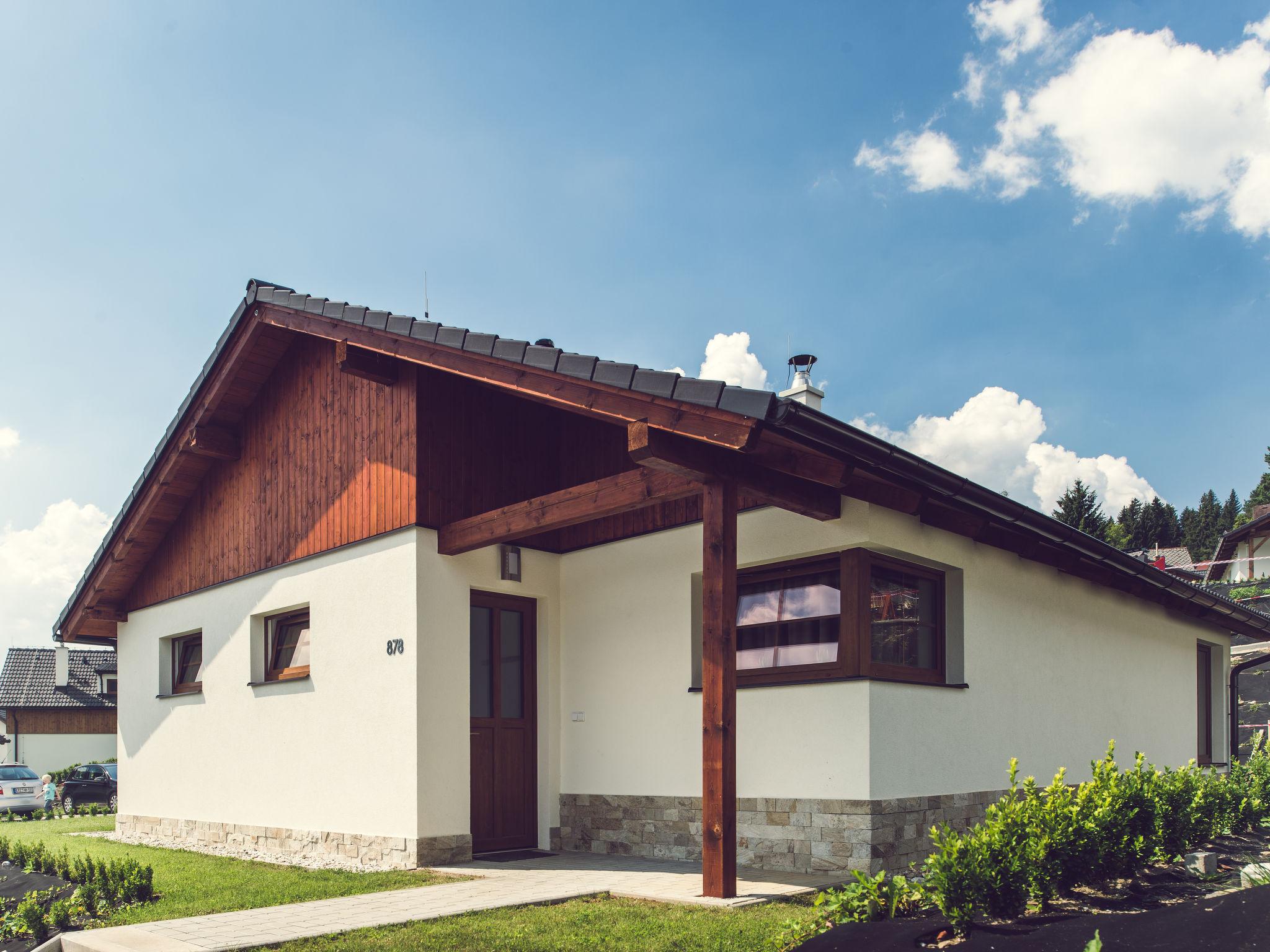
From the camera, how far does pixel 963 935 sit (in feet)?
15.6

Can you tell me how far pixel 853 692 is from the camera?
7.49 metres

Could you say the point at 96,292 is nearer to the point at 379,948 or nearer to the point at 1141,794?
the point at 379,948

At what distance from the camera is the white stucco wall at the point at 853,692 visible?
25.2 feet

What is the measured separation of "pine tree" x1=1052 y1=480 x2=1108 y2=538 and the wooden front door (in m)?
45.8

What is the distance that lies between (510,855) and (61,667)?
31.4 meters

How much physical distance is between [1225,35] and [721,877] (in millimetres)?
8477

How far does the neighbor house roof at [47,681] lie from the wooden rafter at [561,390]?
2940cm

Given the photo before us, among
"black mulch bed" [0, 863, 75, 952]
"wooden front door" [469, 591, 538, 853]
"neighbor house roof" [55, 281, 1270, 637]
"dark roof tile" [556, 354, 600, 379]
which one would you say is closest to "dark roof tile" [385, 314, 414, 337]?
"neighbor house roof" [55, 281, 1270, 637]

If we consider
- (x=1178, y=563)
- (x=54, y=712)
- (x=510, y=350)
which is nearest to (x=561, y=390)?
(x=510, y=350)

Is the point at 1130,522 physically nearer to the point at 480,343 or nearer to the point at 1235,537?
the point at 1235,537

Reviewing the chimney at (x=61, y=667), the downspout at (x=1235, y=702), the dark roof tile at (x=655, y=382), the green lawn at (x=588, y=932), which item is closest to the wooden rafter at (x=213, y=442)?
the dark roof tile at (x=655, y=382)

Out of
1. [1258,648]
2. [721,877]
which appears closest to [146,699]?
[721,877]

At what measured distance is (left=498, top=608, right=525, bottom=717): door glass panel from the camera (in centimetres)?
962

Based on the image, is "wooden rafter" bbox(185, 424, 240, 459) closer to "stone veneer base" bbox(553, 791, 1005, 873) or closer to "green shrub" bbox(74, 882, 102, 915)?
"green shrub" bbox(74, 882, 102, 915)
